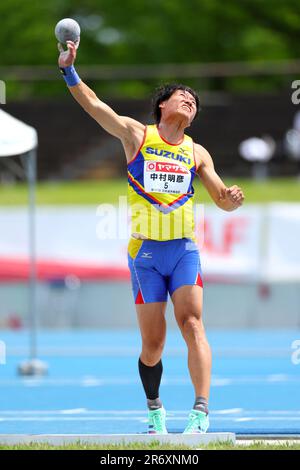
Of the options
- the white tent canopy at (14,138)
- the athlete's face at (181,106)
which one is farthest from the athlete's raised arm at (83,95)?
the white tent canopy at (14,138)

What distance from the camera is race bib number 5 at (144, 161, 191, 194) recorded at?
7668 millimetres

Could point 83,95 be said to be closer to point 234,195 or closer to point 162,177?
point 162,177

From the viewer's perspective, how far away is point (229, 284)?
19.2 metres

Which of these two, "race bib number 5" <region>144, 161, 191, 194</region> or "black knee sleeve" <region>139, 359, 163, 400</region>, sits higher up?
"race bib number 5" <region>144, 161, 191, 194</region>

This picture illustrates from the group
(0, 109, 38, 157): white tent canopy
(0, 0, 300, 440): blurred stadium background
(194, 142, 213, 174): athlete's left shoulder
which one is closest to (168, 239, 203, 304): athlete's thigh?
(194, 142, 213, 174): athlete's left shoulder

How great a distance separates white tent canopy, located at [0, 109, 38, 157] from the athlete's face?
4076 millimetres

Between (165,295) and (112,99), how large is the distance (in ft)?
92.6

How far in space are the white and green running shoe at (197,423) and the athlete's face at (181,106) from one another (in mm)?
1919

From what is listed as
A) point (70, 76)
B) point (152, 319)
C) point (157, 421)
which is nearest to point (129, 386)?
point (157, 421)

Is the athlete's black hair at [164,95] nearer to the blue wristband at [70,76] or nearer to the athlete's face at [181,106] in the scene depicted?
the athlete's face at [181,106]

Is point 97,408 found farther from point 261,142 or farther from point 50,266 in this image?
point 261,142

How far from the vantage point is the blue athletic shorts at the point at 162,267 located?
768cm

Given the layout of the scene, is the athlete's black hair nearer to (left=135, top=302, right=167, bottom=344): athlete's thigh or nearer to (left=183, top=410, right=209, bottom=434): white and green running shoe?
(left=135, top=302, right=167, bottom=344): athlete's thigh

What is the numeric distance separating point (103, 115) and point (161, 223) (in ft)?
2.60
